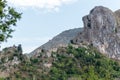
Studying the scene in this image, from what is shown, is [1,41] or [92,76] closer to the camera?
[1,41]

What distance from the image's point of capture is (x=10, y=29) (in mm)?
45906

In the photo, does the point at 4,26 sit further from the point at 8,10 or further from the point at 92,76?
the point at 92,76

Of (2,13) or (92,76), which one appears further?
(92,76)

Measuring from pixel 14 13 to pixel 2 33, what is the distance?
224cm

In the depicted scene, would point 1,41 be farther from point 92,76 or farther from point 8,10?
point 92,76

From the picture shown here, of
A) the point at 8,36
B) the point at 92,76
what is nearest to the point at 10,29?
the point at 8,36

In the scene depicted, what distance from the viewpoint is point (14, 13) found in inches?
1825

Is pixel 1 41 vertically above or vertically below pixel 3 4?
below

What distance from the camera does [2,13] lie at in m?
44.9

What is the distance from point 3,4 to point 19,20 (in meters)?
2.12

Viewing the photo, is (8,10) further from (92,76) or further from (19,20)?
(92,76)

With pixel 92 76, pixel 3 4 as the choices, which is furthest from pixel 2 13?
pixel 92 76

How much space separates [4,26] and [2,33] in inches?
24.0

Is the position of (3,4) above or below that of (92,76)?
above
